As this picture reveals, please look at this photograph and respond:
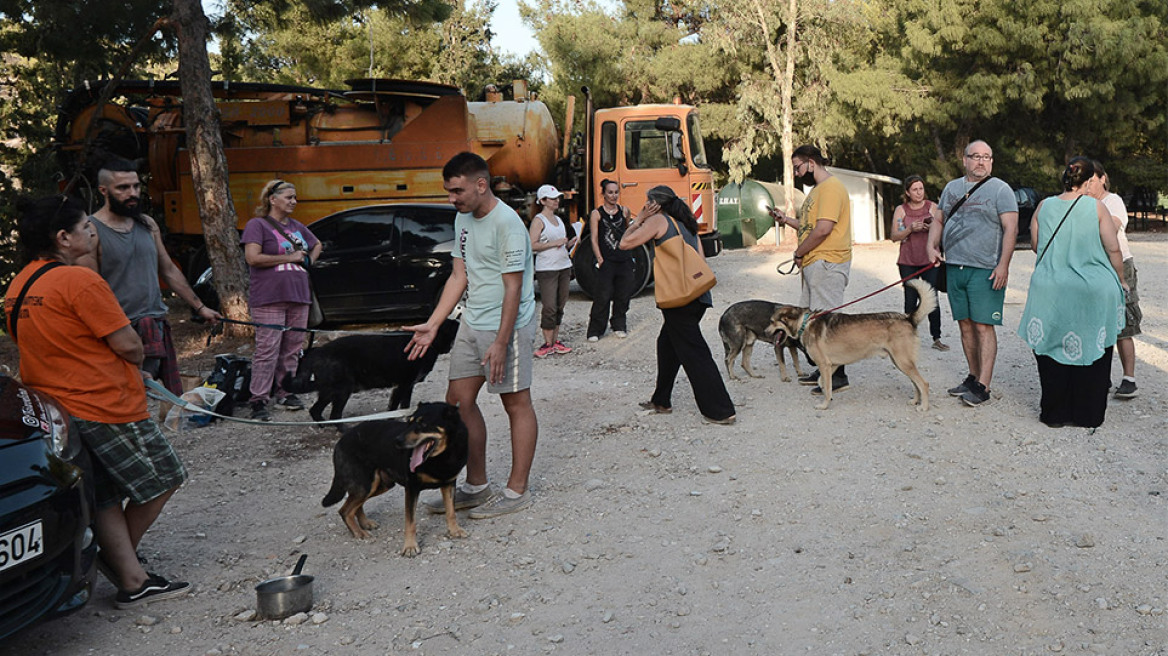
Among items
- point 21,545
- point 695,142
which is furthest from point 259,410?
point 695,142

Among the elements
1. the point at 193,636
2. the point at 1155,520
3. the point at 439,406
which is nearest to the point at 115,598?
the point at 193,636

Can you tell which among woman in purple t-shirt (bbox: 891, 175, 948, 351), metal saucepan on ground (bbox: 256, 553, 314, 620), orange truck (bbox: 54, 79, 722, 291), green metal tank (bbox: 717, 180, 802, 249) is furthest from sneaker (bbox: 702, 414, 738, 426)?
green metal tank (bbox: 717, 180, 802, 249)

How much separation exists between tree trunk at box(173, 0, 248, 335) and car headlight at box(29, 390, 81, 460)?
23.2 ft

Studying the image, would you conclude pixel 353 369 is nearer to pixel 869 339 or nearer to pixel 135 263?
pixel 135 263

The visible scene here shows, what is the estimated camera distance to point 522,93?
552 inches

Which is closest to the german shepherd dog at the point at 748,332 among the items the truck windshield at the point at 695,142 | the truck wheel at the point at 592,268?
the truck wheel at the point at 592,268

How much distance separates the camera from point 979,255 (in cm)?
669

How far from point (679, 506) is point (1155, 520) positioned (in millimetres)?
2277

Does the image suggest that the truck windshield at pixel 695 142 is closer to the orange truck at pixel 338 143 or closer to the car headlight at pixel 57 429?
the orange truck at pixel 338 143

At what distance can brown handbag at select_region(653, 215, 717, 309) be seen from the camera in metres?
6.38

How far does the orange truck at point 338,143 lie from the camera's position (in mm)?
12211

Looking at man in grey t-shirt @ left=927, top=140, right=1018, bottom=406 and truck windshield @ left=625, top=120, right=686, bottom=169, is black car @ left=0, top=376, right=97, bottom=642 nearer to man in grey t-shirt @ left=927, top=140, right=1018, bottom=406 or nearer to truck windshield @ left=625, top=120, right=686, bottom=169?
man in grey t-shirt @ left=927, top=140, right=1018, bottom=406

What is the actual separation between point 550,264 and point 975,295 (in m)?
4.36

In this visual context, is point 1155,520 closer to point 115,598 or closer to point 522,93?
point 115,598
